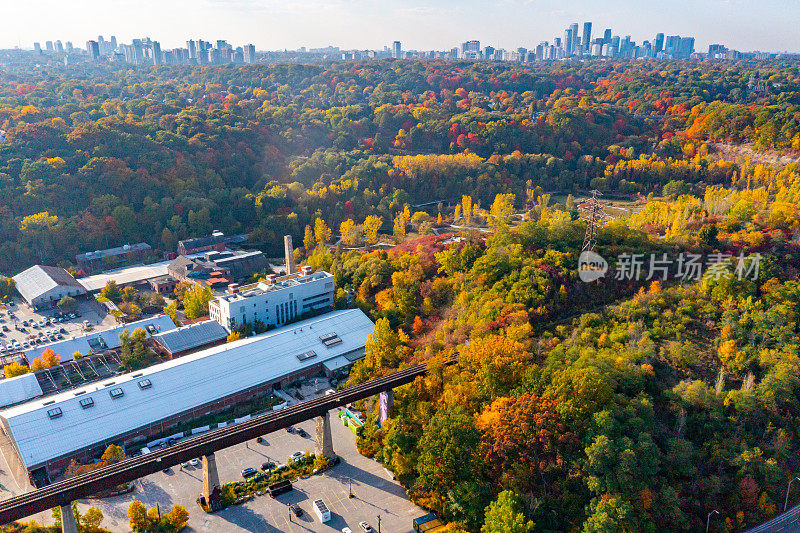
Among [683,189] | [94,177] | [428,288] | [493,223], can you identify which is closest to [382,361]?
[428,288]

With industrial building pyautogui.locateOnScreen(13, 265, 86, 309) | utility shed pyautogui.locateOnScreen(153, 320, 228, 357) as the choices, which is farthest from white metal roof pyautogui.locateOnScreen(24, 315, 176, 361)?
industrial building pyautogui.locateOnScreen(13, 265, 86, 309)

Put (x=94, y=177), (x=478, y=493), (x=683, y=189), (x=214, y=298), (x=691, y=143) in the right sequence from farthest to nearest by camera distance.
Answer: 1. (x=691, y=143)
2. (x=683, y=189)
3. (x=94, y=177)
4. (x=214, y=298)
5. (x=478, y=493)

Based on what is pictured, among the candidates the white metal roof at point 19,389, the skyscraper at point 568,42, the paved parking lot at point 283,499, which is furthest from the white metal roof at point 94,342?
the skyscraper at point 568,42

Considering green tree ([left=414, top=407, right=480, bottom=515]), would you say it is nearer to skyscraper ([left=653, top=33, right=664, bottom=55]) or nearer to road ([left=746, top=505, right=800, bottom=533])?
road ([left=746, top=505, right=800, bottom=533])

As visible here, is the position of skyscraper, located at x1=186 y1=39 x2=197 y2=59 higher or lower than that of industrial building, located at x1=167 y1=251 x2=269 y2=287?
higher

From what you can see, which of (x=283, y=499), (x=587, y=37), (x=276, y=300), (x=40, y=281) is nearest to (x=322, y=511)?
(x=283, y=499)

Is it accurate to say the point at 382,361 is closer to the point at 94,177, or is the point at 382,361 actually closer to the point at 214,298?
the point at 214,298
